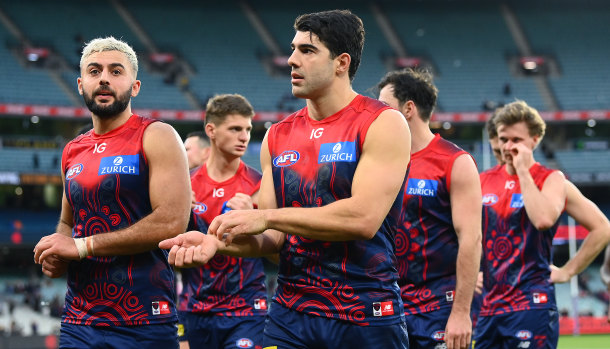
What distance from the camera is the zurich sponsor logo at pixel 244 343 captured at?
659 centimetres

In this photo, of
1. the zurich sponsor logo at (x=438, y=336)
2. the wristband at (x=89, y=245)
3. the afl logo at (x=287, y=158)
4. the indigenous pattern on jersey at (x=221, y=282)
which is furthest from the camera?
the indigenous pattern on jersey at (x=221, y=282)

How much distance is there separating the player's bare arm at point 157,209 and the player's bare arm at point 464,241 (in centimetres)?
185

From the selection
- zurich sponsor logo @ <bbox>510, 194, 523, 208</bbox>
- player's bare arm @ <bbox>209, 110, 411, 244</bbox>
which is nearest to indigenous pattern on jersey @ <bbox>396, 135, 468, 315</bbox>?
zurich sponsor logo @ <bbox>510, 194, 523, 208</bbox>

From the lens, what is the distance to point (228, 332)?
21.9 ft

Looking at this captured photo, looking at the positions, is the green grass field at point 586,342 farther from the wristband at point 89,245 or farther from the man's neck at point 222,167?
the wristband at point 89,245

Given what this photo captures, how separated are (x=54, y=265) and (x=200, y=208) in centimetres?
267

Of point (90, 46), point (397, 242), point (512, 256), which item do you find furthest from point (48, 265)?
point (512, 256)

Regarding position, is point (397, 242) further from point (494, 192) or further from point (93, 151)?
point (93, 151)

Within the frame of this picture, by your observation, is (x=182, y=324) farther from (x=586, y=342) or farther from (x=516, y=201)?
(x=586, y=342)

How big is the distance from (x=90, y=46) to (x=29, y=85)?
35958 mm

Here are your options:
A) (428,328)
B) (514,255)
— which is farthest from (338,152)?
(514,255)

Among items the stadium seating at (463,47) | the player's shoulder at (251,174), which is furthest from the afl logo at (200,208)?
the stadium seating at (463,47)

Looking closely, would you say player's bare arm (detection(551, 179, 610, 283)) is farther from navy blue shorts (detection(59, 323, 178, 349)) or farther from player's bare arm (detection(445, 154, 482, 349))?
navy blue shorts (detection(59, 323, 178, 349))

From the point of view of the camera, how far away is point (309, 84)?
160 inches
